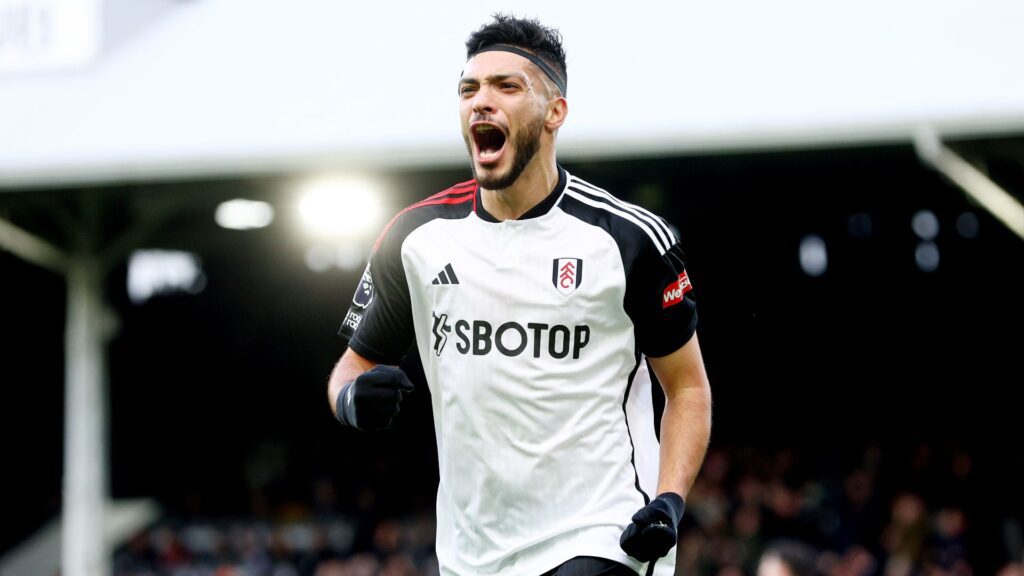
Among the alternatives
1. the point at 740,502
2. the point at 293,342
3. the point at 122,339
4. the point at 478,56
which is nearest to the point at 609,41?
the point at 740,502

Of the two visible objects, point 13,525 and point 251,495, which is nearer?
point 251,495

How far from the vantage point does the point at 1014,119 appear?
7.91 meters

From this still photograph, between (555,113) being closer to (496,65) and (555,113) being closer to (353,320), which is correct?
(496,65)

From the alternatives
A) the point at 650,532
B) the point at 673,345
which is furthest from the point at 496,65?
the point at 650,532

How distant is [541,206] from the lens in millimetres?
2973

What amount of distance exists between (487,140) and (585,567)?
95 centimetres

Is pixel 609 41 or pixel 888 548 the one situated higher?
pixel 609 41

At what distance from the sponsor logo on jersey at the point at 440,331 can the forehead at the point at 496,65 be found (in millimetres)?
543

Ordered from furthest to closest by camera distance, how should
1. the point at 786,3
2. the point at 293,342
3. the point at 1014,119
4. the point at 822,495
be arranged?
the point at 293,342 → the point at 822,495 → the point at 786,3 → the point at 1014,119

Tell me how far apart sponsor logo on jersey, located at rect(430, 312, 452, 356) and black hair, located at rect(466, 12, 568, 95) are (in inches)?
23.7

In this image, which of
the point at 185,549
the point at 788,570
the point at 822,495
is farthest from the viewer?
the point at 185,549

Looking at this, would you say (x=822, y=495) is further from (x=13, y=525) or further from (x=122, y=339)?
(x=122, y=339)

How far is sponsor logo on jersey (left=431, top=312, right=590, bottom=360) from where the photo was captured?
9.28 ft

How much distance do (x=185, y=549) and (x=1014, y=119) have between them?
10.2 meters
